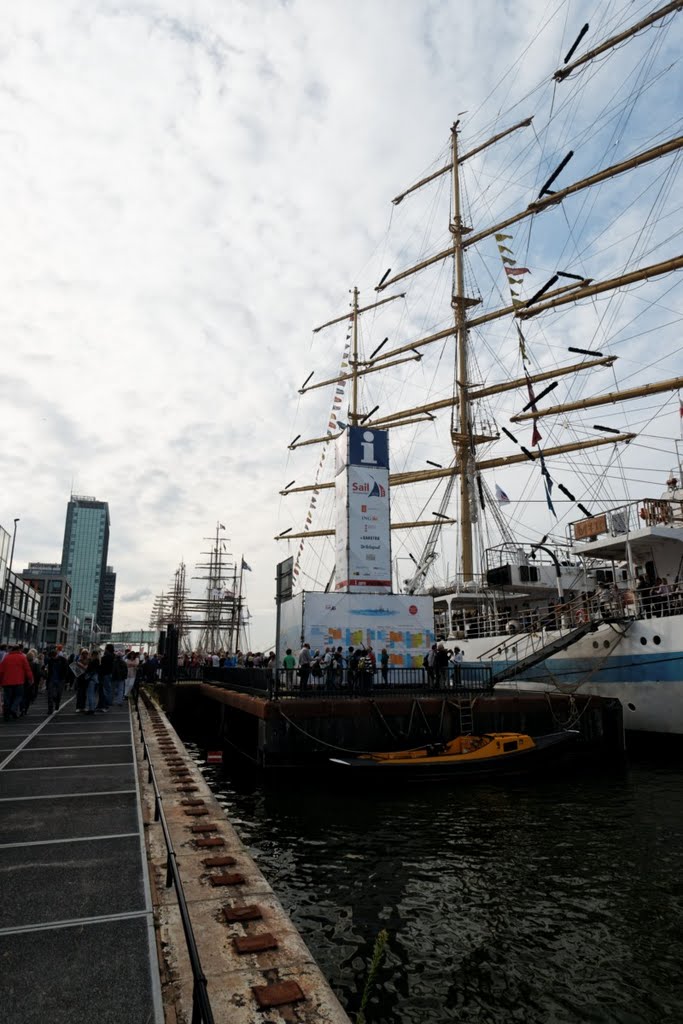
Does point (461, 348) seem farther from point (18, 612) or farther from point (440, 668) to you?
point (18, 612)

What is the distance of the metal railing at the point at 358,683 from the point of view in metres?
18.6

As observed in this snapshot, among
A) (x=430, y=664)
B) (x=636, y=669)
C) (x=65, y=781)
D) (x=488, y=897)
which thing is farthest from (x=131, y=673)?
(x=488, y=897)

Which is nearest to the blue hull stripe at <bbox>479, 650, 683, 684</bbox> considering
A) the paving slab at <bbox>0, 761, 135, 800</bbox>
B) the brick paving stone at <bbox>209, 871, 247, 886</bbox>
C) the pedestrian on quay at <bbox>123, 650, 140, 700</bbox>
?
the pedestrian on quay at <bbox>123, 650, 140, 700</bbox>

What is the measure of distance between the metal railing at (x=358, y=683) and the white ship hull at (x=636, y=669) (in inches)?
122

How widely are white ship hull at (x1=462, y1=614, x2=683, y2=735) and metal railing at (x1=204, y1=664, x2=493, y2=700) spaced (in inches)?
122

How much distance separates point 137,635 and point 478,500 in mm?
159360

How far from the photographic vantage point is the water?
6.14 m

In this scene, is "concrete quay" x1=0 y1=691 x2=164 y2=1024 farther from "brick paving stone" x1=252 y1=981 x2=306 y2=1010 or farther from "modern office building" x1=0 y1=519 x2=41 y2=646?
"modern office building" x1=0 y1=519 x2=41 y2=646

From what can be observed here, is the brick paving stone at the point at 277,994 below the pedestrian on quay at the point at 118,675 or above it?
below

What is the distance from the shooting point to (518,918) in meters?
7.77

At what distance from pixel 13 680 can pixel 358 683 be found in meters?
10.2

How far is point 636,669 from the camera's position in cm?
2159

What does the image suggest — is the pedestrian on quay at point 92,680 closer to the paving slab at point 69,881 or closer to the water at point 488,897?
the water at point 488,897

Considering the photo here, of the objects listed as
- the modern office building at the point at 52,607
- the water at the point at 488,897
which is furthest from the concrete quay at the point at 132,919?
the modern office building at the point at 52,607
